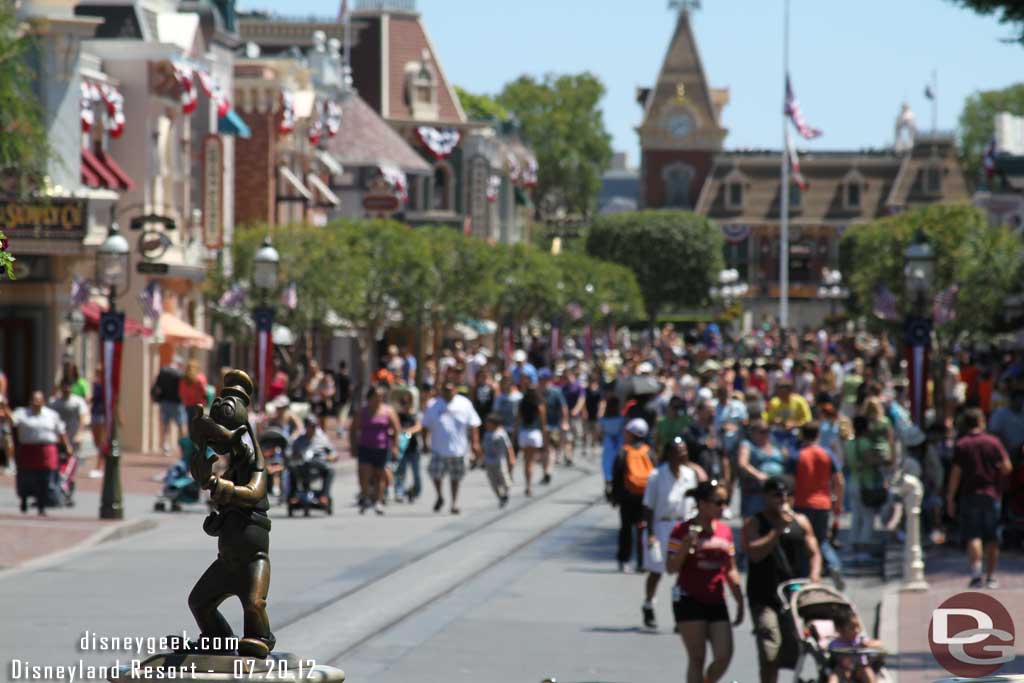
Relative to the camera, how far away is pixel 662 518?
16250mm

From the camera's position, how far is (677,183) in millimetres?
126562

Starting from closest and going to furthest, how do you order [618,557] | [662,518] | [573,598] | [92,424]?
1. [662,518]
2. [573,598]
3. [618,557]
4. [92,424]

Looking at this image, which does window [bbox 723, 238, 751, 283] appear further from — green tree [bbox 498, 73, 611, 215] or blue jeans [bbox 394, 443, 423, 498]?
blue jeans [bbox 394, 443, 423, 498]

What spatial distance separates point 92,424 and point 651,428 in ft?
32.3

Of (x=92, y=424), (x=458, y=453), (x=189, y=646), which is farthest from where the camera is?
(x=92, y=424)

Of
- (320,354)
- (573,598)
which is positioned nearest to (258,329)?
(573,598)

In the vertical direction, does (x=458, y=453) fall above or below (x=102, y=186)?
below

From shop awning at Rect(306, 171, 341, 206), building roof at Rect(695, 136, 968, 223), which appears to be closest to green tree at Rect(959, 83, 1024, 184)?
building roof at Rect(695, 136, 968, 223)

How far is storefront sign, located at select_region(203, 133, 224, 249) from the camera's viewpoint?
42.0m

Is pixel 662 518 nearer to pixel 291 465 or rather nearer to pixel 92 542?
pixel 92 542

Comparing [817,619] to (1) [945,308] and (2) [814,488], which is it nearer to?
(2) [814,488]

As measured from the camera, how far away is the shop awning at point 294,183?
51781mm

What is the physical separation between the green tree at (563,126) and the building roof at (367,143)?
40.8m

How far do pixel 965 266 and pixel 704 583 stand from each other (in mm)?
30492
